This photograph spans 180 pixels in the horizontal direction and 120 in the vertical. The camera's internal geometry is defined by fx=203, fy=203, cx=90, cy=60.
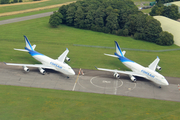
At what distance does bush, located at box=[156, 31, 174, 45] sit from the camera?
11634 cm

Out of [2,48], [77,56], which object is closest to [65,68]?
[77,56]

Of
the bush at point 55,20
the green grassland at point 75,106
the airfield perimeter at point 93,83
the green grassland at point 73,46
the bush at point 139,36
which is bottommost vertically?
the green grassland at point 75,106

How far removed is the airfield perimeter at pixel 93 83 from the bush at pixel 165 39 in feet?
141

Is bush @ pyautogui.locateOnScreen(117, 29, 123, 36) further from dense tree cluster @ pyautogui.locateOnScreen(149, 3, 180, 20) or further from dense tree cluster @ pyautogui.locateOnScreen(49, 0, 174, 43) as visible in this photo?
dense tree cluster @ pyautogui.locateOnScreen(149, 3, 180, 20)

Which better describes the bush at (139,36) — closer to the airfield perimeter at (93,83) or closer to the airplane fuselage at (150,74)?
the airplane fuselage at (150,74)

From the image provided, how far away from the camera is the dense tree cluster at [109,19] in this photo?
12688cm

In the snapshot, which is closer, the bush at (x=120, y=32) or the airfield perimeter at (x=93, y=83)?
the airfield perimeter at (x=93, y=83)

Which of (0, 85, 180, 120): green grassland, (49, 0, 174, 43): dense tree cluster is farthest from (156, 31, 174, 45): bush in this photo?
(0, 85, 180, 120): green grassland

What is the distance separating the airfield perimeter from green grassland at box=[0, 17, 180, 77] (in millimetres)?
9237

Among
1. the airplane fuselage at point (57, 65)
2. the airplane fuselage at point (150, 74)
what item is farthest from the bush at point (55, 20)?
the airplane fuselage at point (150, 74)

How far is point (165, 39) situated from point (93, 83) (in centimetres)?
6316

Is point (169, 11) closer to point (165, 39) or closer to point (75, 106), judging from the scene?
point (165, 39)

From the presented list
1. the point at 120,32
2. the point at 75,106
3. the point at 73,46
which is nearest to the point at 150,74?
the point at 75,106

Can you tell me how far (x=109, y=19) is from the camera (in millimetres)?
135125
